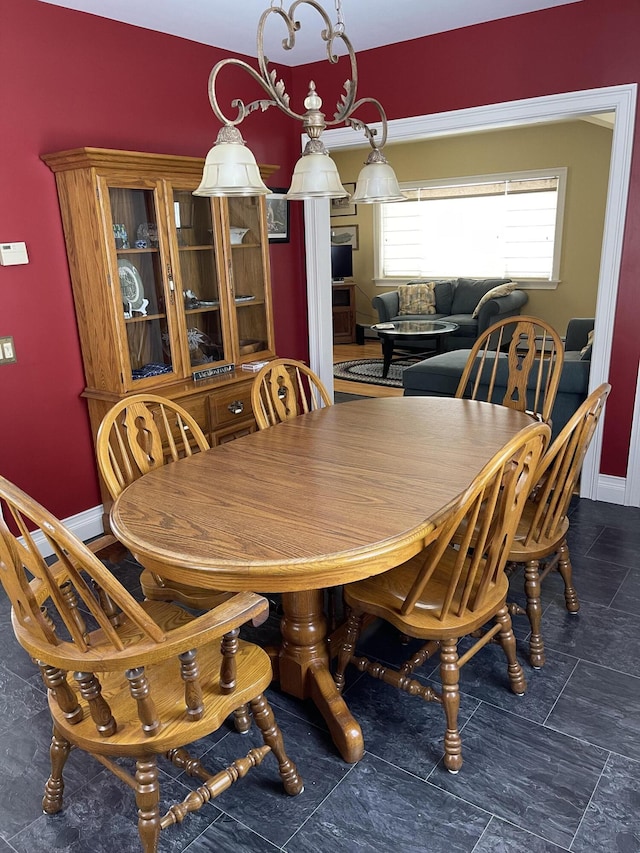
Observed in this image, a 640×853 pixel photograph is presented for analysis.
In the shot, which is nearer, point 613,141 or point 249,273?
point 613,141

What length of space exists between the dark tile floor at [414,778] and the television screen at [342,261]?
6973mm

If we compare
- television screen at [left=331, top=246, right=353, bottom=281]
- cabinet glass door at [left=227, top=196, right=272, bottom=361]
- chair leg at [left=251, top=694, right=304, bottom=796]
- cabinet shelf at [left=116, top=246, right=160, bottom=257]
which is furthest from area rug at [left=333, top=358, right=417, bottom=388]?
chair leg at [left=251, top=694, right=304, bottom=796]

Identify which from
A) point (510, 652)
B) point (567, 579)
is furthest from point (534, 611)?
point (567, 579)

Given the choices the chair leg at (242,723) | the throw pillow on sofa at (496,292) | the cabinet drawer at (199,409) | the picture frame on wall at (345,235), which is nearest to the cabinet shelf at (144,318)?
the cabinet drawer at (199,409)

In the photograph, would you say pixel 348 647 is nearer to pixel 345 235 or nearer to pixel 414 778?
pixel 414 778

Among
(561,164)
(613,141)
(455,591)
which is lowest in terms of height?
(455,591)

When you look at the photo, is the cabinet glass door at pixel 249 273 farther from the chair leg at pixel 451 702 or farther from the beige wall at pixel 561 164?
the beige wall at pixel 561 164

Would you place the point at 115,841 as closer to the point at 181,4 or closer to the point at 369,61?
the point at 181,4

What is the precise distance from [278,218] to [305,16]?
4.04ft

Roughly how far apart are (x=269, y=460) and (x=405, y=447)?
0.47 metres

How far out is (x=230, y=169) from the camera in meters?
1.70

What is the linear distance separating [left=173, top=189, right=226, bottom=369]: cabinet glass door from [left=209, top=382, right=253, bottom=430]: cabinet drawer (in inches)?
7.5

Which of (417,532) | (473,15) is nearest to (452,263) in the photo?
(473,15)

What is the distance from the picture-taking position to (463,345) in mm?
7168
